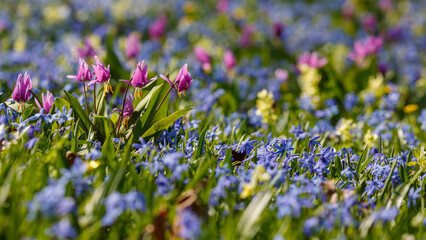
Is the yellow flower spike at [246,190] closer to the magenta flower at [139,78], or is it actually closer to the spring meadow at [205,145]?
the spring meadow at [205,145]

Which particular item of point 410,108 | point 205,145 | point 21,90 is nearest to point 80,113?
point 21,90

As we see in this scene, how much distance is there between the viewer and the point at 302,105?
410 centimetres

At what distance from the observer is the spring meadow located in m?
1.77

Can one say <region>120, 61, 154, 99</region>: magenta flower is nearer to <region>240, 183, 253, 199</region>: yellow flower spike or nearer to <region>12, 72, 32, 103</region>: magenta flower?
<region>12, 72, 32, 103</region>: magenta flower

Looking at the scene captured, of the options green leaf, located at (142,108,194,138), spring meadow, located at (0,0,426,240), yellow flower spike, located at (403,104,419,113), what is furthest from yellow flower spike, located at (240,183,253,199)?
yellow flower spike, located at (403,104,419,113)

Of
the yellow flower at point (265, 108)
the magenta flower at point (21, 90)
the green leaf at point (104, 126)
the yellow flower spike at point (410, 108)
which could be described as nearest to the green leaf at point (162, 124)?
the green leaf at point (104, 126)

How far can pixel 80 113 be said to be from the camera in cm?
265

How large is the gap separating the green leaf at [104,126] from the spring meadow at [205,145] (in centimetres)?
1

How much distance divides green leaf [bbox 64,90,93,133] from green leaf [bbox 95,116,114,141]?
0.16 ft

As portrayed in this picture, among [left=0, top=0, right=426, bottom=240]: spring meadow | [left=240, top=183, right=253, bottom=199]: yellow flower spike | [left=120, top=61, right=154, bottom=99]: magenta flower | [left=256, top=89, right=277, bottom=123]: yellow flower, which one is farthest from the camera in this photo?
[left=256, top=89, right=277, bottom=123]: yellow flower

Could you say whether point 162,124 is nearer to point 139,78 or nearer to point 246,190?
point 139,78

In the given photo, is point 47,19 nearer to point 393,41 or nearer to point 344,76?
point 344,76

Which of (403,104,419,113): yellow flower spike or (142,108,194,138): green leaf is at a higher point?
(142,108,194,138): green leaf

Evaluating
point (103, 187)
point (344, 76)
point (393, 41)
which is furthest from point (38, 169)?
point (393, 41)
